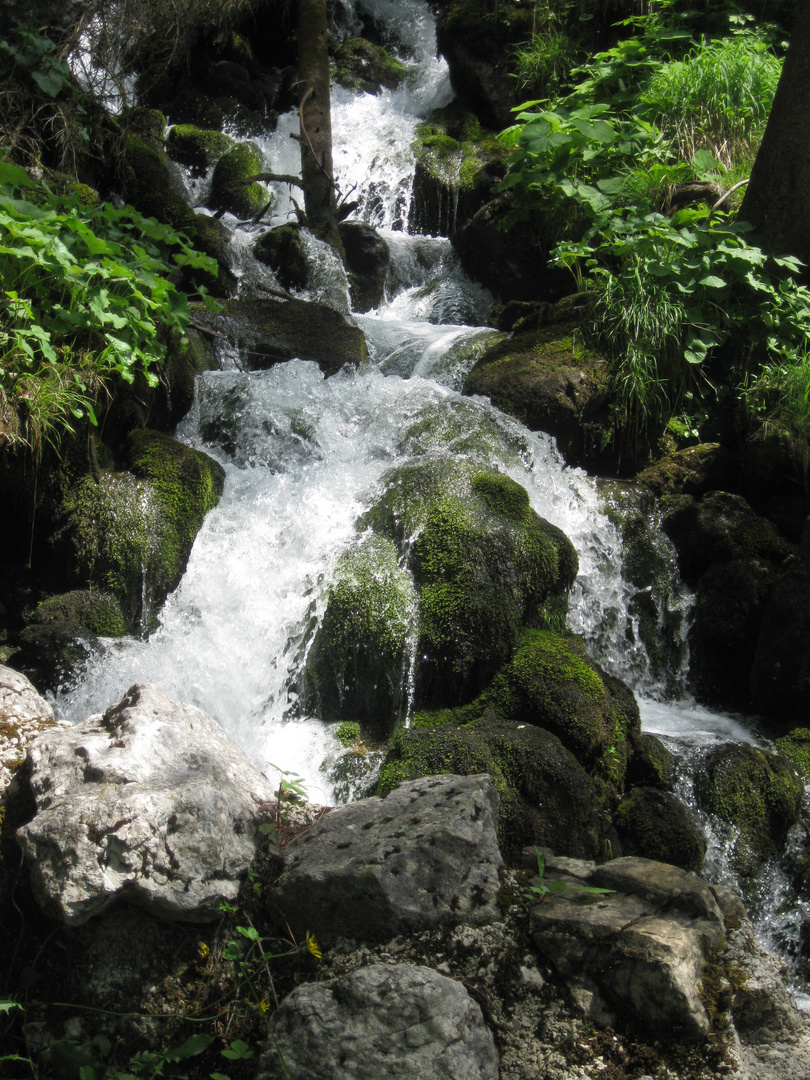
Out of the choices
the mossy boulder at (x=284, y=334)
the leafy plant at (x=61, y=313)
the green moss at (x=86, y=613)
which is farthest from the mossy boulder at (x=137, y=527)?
the mossy boulder at (x=284, y=334)

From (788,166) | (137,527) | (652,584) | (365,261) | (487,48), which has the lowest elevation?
(137,527)

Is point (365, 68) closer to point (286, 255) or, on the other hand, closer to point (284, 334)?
point (286, 255)

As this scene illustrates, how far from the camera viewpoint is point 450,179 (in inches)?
404

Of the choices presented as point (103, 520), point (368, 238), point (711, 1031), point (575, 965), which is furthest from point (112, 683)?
point (368, 238)

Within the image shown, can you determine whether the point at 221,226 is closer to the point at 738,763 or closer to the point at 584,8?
the point at 584,8

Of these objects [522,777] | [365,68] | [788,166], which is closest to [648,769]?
[522,777]

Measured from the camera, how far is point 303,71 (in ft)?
29.9

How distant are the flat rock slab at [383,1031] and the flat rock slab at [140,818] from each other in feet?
1.45

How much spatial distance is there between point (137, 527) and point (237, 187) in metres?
6.89

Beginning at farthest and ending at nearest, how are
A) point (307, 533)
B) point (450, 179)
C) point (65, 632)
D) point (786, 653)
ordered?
point (450, 179), point (307, 533), point (786, 653), point (65, 632)

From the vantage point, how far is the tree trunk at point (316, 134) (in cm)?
897

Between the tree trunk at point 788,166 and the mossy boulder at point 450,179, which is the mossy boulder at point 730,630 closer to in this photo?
the tree trunk at point 788,166

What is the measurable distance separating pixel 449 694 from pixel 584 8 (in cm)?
986

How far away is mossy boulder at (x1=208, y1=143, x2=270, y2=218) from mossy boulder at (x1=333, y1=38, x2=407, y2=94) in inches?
154
